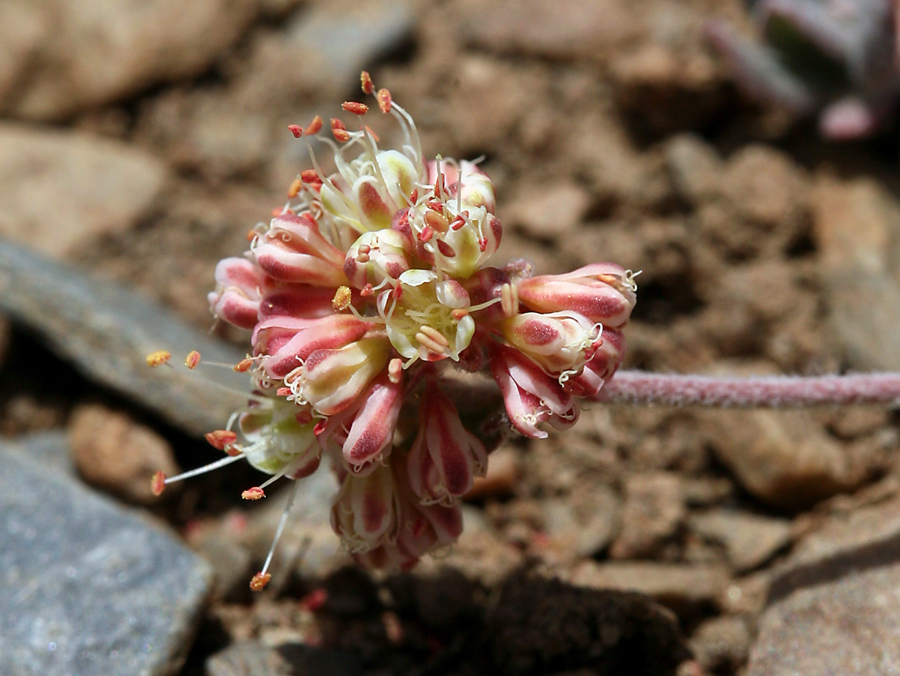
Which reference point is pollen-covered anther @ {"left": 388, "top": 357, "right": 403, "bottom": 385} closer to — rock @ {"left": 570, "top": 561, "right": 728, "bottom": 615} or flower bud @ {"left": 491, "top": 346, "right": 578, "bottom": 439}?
flower bud @ {"left": 491, "top": 346, "right": 578, "bottom": 439}

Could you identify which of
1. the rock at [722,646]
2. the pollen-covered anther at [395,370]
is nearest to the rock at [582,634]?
the rock at [722,646]

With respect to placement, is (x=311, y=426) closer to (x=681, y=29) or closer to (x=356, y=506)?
(x=356, y=506)

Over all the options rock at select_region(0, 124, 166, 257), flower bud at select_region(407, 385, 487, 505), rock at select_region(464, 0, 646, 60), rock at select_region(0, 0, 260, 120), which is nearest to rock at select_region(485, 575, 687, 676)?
flower bud at select_region(407, 385, 487, 505)

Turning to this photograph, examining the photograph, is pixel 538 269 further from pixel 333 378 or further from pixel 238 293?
pixel 333 378

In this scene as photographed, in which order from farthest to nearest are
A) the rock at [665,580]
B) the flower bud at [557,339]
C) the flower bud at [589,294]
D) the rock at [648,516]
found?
the rock at [648,516] → the rock at [665,580] → the flower bud at [589,294] → the flower bud at [557,339]

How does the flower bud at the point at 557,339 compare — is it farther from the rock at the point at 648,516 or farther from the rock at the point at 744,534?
the rock at the point at 744,534

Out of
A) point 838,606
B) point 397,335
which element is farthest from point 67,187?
point 838,606
